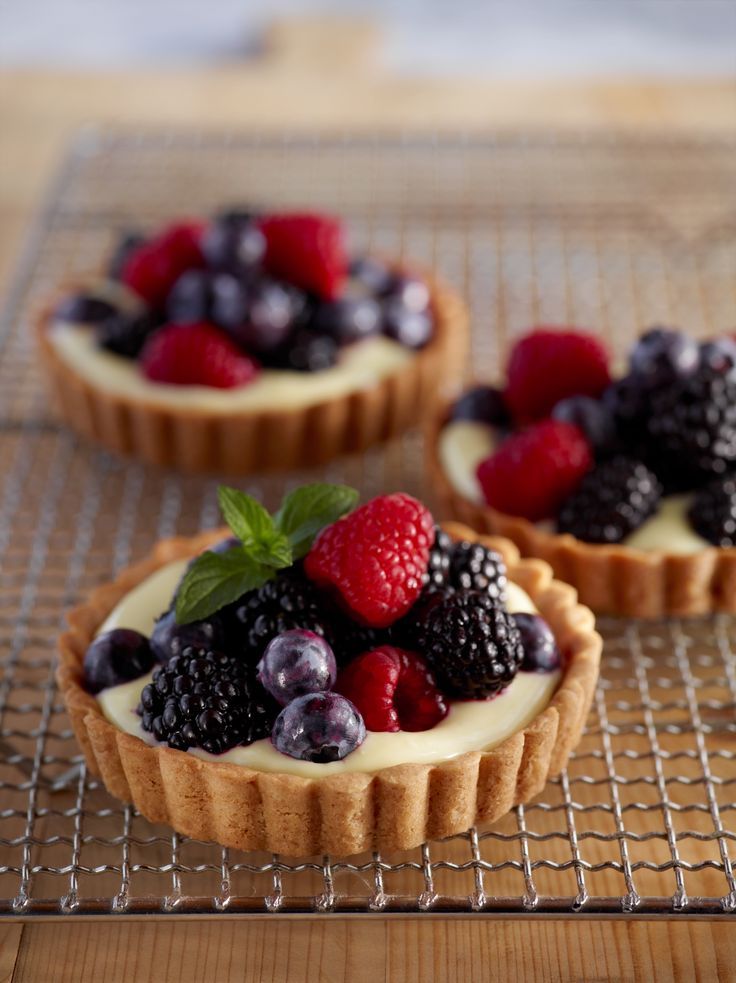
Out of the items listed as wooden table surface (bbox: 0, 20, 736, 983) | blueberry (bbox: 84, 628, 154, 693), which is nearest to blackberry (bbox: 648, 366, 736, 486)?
blueberry (bbox: 84, 628, 154, 693)

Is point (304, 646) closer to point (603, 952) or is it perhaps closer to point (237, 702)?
point (237, 702)

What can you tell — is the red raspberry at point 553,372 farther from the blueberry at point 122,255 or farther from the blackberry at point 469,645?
the blueberry at point 122,255

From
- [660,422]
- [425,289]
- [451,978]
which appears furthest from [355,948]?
[425,289]

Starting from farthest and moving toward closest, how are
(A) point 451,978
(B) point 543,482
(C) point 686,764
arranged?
(B) point 543,482, (C) point 686,764, (A) point 451,978

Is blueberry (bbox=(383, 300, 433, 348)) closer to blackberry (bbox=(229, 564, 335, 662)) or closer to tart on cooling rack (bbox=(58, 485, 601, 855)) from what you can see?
tart on cooling rack (bbox=(58, 485, 601, 855))

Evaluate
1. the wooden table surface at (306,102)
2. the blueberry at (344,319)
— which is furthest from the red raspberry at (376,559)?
the wooden table surface at (306,102)
